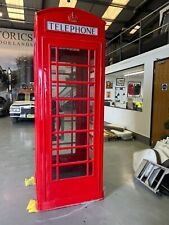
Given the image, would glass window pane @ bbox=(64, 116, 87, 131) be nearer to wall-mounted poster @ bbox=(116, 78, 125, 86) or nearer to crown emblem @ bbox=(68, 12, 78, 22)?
crown emblem @ bbox=(68, 12, 78, 22)

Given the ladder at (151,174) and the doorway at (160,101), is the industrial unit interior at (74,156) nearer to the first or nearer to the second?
the ladder at (151,174)

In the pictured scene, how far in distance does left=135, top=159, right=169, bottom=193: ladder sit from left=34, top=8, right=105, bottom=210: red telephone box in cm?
85

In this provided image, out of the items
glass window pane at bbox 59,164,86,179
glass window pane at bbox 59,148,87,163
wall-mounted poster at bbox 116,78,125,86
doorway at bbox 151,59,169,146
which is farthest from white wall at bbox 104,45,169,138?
glass window pane at bbox 59,164,86,179

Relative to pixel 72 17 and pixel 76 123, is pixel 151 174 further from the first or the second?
pixel 72 17

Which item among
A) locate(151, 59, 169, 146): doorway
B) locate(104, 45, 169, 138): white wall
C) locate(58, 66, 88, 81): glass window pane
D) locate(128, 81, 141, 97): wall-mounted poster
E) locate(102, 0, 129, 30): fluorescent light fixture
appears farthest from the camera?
locate(128, 81, 141, 97): wall-mounted poster

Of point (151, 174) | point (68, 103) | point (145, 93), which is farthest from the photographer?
point (145, 93)

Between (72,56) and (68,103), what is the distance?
0.65 meters

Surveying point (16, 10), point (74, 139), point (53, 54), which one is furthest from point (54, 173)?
point (16, 10)

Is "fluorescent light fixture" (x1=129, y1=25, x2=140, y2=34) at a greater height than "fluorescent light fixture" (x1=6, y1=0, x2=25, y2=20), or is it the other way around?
"fluorescent light fixture" (x1=6, y1=0, x2=25, y2=20)

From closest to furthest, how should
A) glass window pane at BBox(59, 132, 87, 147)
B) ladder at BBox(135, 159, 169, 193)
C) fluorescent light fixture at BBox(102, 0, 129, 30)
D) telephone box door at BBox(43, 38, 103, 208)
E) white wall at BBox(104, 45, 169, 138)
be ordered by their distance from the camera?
1. telephone box door at BBox(43, 38, 103, 208)
2. glass window pane at BBox(59, 132, 87, 147)
3. ladder at BBox(135, 159, 169, 193)
4. white wall at BBox(104, 45, 169, 138)
5. fluorescent light fixture at BBox(102, 0, 129, 30)

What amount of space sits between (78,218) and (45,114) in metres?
1.32

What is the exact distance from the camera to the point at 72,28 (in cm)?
249

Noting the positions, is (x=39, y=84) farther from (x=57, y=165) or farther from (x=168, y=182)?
(x=168, y=182)

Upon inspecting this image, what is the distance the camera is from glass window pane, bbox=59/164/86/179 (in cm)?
288
